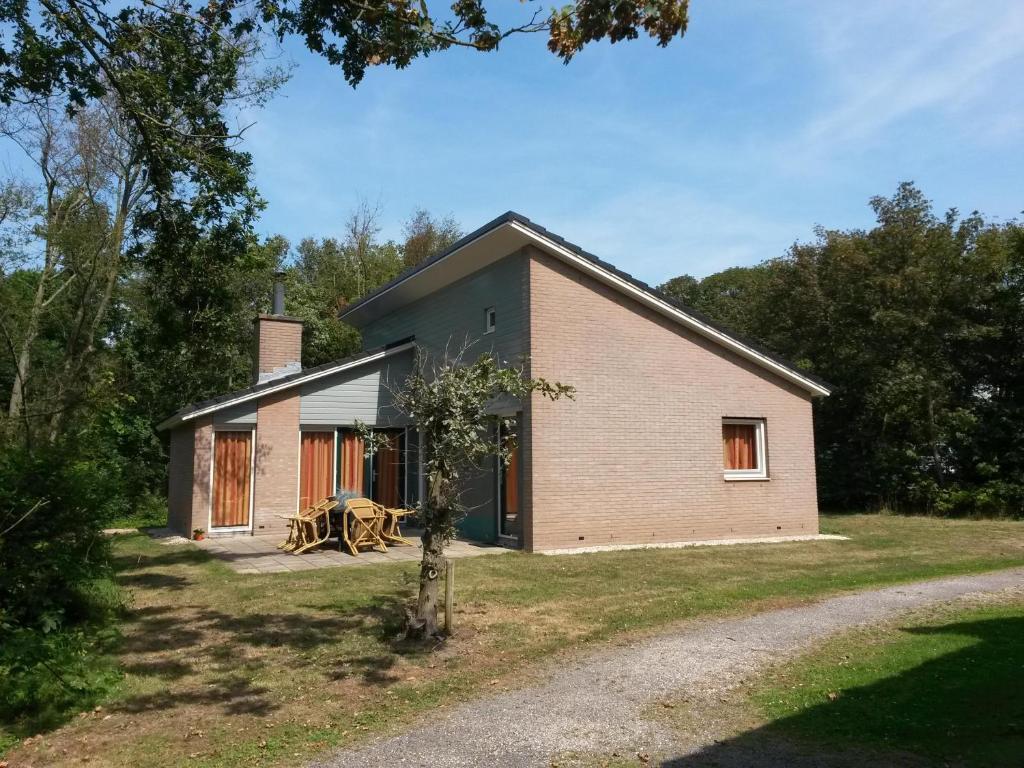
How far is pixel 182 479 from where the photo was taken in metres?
16.4

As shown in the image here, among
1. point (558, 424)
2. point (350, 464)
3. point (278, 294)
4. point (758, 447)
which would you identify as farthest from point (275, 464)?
point (758, 447)

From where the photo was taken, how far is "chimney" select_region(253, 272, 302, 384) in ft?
60.0

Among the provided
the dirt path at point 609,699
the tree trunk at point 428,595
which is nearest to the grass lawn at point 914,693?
the dirt path at point 609,699

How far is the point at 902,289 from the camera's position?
72.5 ft

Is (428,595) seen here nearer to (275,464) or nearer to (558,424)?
(558,424)

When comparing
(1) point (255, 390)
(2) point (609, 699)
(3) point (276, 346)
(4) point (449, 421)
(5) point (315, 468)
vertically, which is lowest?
(2) point (609, 699)

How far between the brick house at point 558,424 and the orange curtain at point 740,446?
3 centimetres

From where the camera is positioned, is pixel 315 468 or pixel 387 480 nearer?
pixel 315 468

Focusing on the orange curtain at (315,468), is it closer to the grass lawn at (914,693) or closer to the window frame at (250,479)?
the window frame at (250,479)

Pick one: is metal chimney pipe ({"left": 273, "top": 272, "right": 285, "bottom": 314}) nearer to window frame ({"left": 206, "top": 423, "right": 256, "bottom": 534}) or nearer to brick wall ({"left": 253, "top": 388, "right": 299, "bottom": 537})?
brick wall ({"left": 253, "top": 388, "right": 299, "bottom": 537})

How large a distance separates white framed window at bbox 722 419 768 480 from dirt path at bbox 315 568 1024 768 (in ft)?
Answer: 23.5

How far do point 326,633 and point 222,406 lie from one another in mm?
9017

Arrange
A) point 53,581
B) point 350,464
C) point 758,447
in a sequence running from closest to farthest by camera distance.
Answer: point 53,581 < point 758,447 < point 350,464

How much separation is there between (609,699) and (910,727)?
74.6 inches
